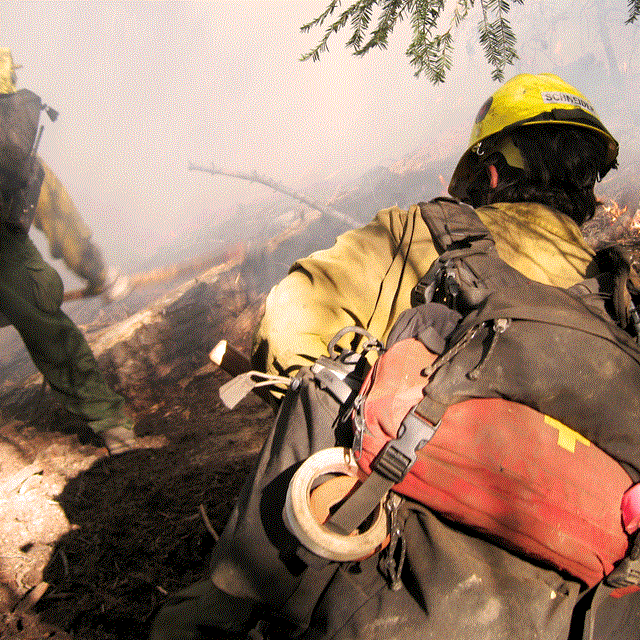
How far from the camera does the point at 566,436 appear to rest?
85 cm

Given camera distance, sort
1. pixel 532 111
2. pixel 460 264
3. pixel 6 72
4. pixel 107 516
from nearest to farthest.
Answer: pixel 460 264 < pixel 532 111 < pixel 107 516 < pixel 6 72

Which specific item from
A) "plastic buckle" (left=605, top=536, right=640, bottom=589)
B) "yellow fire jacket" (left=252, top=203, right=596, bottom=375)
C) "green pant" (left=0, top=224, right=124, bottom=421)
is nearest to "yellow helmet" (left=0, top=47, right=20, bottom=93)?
"green pant" (left=0, top=224, right=124, bottom=421)

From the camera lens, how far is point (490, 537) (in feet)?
2.95

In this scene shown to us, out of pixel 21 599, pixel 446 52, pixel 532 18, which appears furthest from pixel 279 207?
pixel 532 18

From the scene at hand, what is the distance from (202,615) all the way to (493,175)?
2.28 metres

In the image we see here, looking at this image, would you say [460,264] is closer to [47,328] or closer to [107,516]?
[107,516]

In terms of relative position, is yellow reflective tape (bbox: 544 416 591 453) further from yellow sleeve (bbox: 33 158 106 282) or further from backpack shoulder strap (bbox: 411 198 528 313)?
yellow sleeve (bbox: 33 158 106 282)

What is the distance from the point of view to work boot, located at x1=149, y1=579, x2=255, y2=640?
139 centimetres

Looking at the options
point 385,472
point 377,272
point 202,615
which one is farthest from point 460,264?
point 202,615

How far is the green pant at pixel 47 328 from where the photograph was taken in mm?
3336

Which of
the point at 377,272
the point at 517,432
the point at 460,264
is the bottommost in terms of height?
the point at 517,432

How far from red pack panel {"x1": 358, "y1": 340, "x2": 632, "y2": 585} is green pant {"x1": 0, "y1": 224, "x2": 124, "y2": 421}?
11.7ft

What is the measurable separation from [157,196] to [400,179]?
4477cm

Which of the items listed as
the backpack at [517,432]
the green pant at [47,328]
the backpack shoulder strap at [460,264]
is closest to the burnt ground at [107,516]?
the green pant at [47,328]
